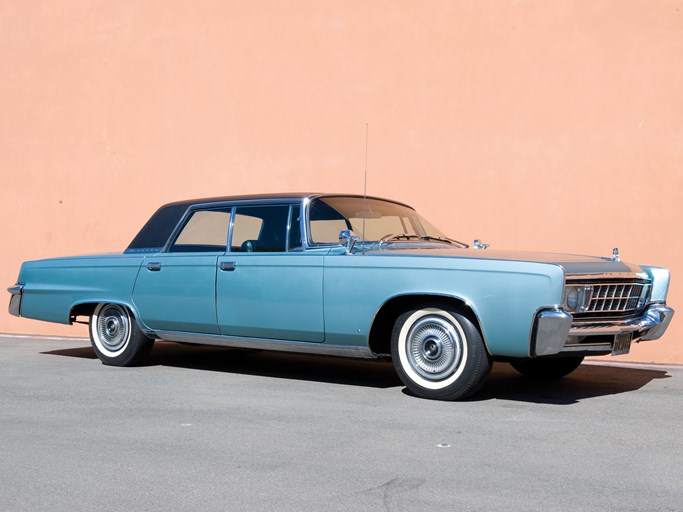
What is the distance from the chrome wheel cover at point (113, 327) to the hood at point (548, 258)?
2.59 m

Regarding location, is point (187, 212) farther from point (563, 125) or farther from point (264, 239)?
point (563, 125)

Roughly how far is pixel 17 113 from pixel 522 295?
8.04m

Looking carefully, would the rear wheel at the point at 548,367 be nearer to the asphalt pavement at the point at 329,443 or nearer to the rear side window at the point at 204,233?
the asphalt pavement at the point at 329,443

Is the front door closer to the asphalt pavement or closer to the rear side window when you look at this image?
the rear side window

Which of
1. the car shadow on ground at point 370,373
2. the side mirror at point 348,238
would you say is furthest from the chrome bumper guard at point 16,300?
the side mirror at point 348,238

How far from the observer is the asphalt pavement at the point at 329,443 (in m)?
3.90

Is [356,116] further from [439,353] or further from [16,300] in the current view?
[439,353]

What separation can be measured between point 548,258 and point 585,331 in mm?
543

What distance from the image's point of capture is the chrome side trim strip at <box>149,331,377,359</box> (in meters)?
6.62

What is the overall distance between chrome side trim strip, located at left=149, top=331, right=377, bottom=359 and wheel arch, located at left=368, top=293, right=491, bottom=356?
0.38ft

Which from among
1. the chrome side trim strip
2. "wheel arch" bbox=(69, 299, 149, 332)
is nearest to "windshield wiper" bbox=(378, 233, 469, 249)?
the chrome side trim strip

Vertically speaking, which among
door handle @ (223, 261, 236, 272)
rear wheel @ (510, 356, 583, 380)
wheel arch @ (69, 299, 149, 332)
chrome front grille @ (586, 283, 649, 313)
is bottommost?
rear wheel @ (510, 356, 583, 380)

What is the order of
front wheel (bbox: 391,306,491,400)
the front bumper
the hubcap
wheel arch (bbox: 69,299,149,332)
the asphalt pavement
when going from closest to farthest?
the asphalt pavement < the front bumper < front wheel (bbox: 391,306,491,400) < the hubcap < wheel arch (bbox: 69,299,149,332)

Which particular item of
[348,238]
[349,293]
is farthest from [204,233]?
[349,293]
